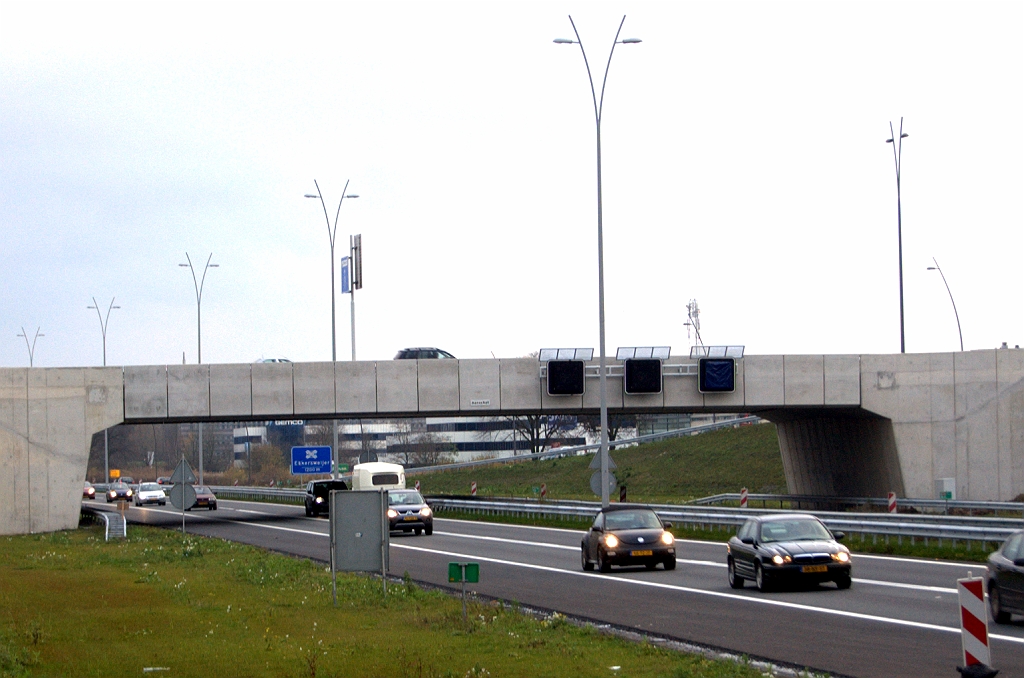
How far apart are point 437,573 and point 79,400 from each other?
25.0m

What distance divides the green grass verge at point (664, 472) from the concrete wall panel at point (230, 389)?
91.4 ft

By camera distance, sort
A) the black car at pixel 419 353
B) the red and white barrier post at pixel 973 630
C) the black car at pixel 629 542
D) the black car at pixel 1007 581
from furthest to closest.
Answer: the black car at pixel 419 353 → the black car at pixel 629 542 → the black car at pixel 1007 581 → the red and white barrier post at pixel 973 630

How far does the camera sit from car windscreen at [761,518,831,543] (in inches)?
827

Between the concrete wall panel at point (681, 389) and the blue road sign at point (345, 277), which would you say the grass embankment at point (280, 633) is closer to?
the concrete wall panel at point (681, 389)

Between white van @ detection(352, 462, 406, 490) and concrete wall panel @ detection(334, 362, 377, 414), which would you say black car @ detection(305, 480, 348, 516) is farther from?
concrete wall panel @ detection(334, 362, 377, 414)

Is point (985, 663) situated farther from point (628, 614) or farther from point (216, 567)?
point (216, 567)

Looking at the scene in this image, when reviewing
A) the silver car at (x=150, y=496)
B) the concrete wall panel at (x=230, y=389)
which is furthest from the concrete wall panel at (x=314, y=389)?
the silver car at (x=150, y=496)

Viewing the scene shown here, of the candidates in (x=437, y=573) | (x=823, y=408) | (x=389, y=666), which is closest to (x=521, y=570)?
(x=437, y=573)

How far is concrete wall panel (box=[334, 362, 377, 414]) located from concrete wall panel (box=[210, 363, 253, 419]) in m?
3.36

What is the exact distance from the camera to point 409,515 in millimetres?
42250

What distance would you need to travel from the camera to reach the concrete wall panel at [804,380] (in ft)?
156

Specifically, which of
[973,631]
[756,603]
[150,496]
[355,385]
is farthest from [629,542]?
[150,496]

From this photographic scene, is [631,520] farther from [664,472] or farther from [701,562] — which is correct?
[664,472]

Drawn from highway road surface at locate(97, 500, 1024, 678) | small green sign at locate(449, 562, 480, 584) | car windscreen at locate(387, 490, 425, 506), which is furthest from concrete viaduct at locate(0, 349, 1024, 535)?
small green sign at locate(449, 562, 480, 584)
